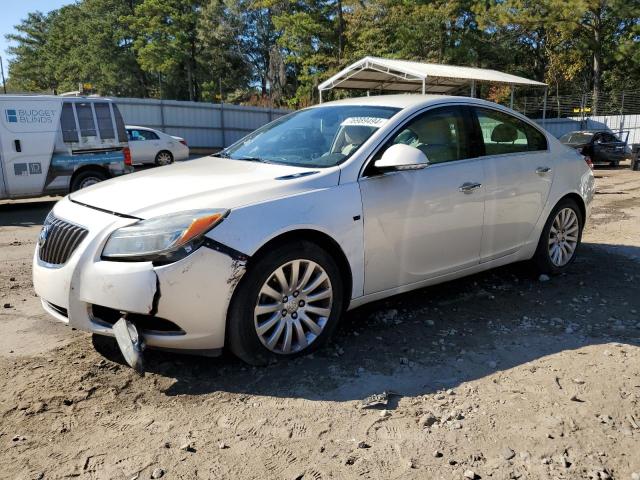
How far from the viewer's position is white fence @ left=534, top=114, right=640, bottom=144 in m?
30.0

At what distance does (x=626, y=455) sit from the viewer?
2.58 metres

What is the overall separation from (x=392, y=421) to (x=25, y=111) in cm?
917

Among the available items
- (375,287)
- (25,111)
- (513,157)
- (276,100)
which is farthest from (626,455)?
(276,100)

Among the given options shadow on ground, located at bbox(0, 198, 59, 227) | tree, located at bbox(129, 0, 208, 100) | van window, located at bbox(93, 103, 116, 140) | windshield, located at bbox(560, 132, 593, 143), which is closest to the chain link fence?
windshield, located at bbox(560, 132, 593, 143)

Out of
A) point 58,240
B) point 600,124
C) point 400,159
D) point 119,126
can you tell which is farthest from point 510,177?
point 600,124

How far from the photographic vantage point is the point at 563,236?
5340 mm

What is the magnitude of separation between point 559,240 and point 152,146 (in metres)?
15.9

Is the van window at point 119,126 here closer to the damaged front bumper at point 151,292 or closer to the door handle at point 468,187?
the damaged front bumper at point 151,292

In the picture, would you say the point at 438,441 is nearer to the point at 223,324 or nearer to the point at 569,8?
the point at 223,324

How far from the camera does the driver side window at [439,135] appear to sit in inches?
159

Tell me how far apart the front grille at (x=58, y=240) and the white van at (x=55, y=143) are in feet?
23.2

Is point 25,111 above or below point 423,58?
below

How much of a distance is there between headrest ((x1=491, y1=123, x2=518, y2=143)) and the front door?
16.0 inches

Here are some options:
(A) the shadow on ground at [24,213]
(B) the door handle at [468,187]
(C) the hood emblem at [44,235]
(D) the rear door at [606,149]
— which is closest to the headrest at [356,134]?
(B) the door handle at [468,187]
